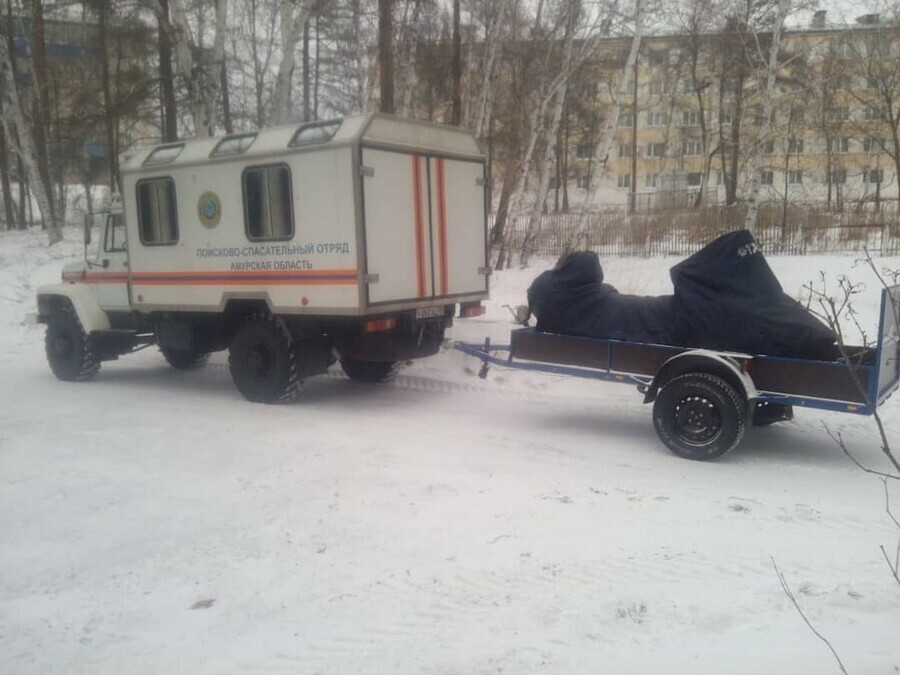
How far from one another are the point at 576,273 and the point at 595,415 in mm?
1800

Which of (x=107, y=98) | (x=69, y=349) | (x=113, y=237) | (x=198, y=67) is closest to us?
(x=113, y=237)

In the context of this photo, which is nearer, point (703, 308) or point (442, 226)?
point (703, 308)

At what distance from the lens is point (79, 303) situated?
34.6 ft

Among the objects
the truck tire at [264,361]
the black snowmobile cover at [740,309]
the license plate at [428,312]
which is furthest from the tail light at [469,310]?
the black snowmobile cover at [740,309]

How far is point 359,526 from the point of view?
5078 millimetres

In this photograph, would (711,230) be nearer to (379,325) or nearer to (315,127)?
(379,325)

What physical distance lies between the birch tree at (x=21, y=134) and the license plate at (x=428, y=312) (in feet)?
61.1

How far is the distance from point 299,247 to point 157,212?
8.50ft

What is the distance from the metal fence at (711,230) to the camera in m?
20.7

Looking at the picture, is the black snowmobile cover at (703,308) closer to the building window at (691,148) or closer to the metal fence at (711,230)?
the metal fence at (711,230)

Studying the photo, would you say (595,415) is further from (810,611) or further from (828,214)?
(828,214)

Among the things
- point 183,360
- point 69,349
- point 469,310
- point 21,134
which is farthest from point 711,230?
point 21,134

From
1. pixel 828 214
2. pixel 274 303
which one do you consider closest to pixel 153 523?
pixel 274 303

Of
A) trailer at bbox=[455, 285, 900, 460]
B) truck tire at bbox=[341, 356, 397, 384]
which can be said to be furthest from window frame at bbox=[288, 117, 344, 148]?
trailer at bbox=[455, 285, 900, 460]
